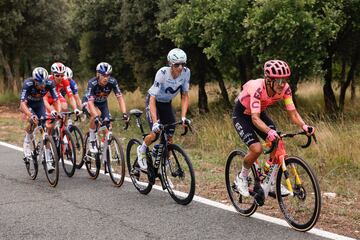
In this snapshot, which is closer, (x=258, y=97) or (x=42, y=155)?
(x=258, y=97)

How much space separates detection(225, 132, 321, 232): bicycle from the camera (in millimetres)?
5446

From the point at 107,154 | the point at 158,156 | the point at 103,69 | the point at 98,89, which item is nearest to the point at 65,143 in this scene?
the point at 98,89

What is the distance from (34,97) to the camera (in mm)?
9172

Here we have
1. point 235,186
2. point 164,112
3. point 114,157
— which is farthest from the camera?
point 114,157

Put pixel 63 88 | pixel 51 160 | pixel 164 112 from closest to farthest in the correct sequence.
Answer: pixel 164 112 < pixel 51 160 < pixel 63 88

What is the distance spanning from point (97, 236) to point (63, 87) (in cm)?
590

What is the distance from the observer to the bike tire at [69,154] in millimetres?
8773

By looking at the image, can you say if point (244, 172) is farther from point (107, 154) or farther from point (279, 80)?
point (107, 154)

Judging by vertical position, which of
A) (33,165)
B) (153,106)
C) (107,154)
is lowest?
(33,165)

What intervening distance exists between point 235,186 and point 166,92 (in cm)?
183

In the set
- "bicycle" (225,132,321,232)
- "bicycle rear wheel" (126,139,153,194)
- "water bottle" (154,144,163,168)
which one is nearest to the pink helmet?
"bicycle" (225,132,321,232)

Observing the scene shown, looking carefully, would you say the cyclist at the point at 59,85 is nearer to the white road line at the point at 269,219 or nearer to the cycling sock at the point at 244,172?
the white road line at the point at 269,219

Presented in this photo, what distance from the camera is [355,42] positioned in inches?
563

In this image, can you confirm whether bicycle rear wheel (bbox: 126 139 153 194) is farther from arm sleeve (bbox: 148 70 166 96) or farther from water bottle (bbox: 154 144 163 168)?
arm sleeve (bbox: 148 70 166 96)
